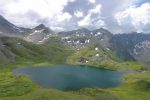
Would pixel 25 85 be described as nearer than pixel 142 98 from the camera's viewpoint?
No

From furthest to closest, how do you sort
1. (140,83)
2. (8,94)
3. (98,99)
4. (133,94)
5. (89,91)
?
1. (140,83)
2. (133,94)
3. (89,91)
4. (8,94)
5. (98,99)

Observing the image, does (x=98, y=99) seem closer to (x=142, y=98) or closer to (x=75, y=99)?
(x=75, y=99)

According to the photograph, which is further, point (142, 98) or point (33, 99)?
point (142, 98)

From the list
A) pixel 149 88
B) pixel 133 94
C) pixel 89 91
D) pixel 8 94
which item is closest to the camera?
pixel 8 94

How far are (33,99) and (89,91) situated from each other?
4221 cm

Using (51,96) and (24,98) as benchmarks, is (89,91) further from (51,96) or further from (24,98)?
(24,98)

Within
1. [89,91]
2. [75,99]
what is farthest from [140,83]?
[75,99]

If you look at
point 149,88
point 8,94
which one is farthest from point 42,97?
point 149,88

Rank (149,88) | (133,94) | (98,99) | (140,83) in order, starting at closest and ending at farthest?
(98,99) → (133,94) → (149,88) → (140,83)

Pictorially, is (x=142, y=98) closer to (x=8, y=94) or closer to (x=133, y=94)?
(x=133, y=94)

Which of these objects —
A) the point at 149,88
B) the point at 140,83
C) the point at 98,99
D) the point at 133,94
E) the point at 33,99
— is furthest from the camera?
the point at 140,83

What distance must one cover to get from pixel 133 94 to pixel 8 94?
253ft

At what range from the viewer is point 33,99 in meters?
111

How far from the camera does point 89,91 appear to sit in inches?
5679
